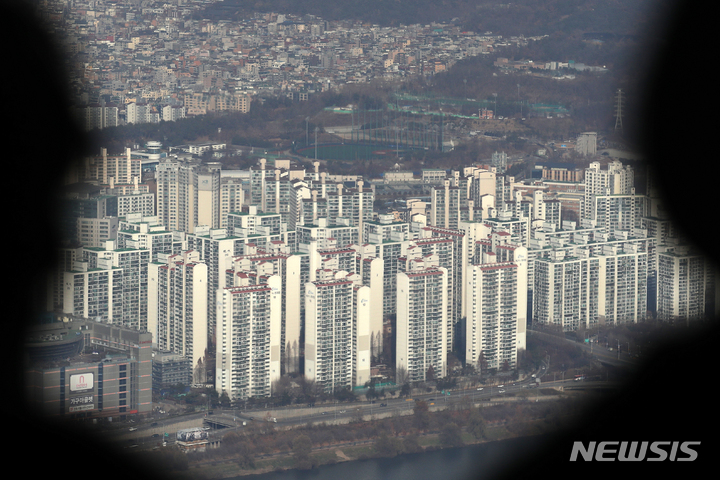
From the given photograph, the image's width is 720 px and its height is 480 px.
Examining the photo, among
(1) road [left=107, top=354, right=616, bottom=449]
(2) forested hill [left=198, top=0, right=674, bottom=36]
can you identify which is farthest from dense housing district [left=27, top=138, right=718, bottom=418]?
(2) forested hill [left=198, top=0, right=674, bottom=36]

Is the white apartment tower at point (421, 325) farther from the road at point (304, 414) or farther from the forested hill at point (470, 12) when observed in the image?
the forested hill at point (470, 12)

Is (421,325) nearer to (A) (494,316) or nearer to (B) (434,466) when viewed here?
(A) (494,316)

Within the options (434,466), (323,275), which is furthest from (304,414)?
(323,275)

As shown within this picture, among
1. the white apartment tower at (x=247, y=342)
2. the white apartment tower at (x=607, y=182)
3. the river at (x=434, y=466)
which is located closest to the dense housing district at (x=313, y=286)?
the white apartment tower at (x=247, y=342)

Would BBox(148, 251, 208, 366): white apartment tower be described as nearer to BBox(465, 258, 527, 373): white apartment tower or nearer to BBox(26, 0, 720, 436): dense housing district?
BBox(26, 0, 720, 436): dense housing district

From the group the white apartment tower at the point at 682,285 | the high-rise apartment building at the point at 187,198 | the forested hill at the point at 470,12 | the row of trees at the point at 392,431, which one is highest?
the forested hill at the point at 470,12
